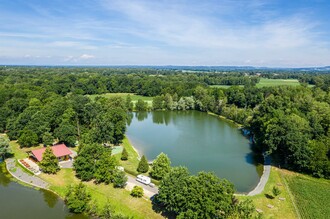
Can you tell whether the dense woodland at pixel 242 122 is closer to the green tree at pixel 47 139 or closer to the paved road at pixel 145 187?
the green tree at pixel 47 139

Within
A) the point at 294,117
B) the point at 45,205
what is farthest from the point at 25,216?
the point at 294,117

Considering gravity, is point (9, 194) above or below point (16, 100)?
below

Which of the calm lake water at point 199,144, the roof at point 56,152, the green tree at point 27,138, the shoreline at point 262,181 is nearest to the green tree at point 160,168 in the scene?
the calm lake water at point 199,144

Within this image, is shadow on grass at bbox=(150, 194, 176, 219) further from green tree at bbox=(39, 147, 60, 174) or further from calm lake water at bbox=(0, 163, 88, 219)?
green tree at bbox=(39, 147, 60, 174)

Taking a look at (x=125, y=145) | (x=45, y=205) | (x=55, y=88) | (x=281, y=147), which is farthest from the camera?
(x=55, y=88)

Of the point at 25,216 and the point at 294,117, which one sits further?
the point at 294,117

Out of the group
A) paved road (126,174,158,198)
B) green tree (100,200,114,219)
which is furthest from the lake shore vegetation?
green tree (100,200,114,219)

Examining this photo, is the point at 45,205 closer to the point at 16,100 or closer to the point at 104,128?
the point at 104,128
